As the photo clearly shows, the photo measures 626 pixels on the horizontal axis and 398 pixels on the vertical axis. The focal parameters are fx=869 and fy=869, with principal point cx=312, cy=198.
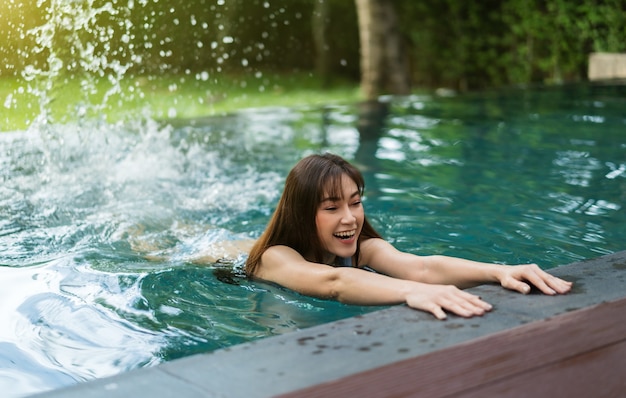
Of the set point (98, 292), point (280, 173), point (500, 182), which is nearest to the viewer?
point (98, 292)

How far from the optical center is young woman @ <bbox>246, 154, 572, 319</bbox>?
331 cm

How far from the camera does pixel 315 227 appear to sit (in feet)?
12.1

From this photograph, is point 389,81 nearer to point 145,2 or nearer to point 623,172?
point 145,2

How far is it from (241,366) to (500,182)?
4493 mm

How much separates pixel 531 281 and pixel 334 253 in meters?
1.07

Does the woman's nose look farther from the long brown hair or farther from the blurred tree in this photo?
the blurred tree

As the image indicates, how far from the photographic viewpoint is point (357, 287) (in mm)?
3295

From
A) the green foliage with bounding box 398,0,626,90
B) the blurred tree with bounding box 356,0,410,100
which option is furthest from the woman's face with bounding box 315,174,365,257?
the blurred tree with bounding box 356,0,410,100

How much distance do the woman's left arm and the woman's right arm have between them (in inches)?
11.2

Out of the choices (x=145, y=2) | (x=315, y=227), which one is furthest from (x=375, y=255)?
(x=145, y=2)

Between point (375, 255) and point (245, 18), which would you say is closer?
point (375, 255)

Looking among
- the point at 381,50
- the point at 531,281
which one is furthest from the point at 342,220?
the point at 381,50

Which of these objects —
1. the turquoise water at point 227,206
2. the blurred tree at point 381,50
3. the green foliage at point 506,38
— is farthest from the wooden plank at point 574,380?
the blurred tree at point 381,50

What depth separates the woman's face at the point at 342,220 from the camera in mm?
3621
